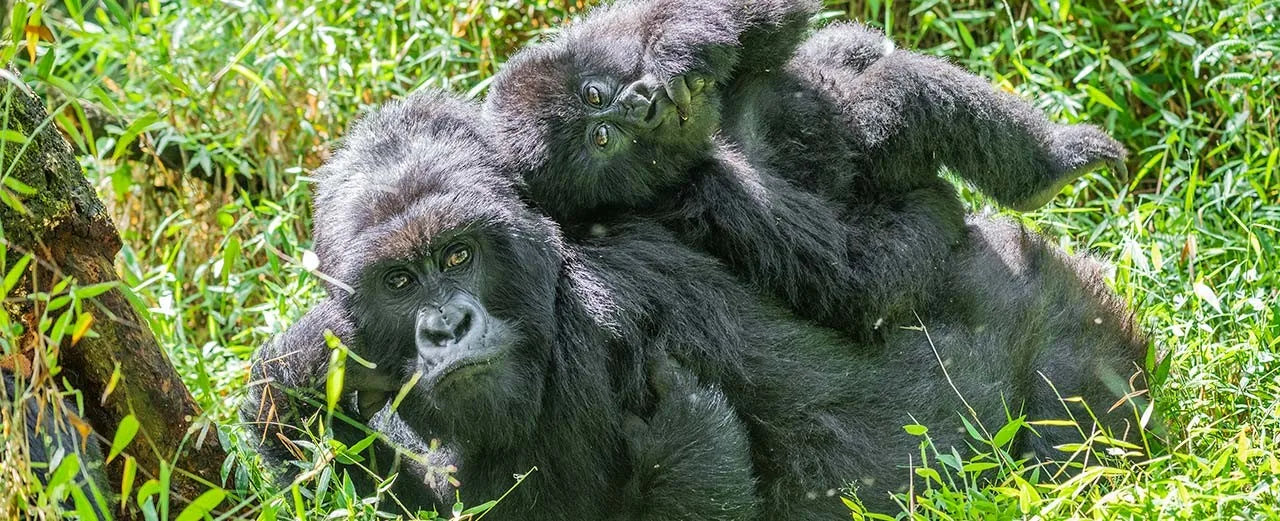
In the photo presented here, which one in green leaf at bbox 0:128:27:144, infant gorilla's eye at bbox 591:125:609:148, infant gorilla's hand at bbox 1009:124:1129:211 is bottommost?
infant gorilla's hand at bbox 1009:124:1129:211

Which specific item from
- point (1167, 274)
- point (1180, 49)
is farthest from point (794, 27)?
point (1180, 49)

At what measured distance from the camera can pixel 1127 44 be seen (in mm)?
5633

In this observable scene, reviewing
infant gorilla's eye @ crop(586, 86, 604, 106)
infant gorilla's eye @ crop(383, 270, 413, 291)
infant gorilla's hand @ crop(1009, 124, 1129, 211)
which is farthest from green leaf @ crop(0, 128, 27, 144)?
infant gorilla's hand @ crop(1009, 124, 1129, 211)

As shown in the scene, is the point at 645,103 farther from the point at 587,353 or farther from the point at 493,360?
the point at 493,360

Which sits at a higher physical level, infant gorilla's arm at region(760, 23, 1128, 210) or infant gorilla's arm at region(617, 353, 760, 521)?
infant gorilla's arm at region(760, 23, 1128, 210)

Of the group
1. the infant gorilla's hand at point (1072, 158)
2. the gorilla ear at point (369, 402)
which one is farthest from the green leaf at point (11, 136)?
the infant gorilla's hand at point (1072, 158)

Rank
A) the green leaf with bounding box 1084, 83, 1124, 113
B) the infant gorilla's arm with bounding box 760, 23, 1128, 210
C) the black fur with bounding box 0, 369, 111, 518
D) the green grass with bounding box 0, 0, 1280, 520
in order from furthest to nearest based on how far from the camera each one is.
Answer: the green leaf with bounding box 1084, 83, 1124, 113, the green grass with bounding box 0, 0, 1280, 520, the infant gorilla's arm with bounding box 760, 23, 1128, 210, the black fur with bounding box 0, 369, 111, 518

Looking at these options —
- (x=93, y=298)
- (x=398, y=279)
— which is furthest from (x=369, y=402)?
(x=93, y=298)

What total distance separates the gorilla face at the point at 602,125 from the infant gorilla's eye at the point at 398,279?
413mm

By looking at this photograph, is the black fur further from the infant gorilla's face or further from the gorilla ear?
the infant gorilla's face

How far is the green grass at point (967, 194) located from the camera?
4379 mm

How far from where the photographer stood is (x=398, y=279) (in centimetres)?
330

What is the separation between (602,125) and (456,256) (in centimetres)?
51

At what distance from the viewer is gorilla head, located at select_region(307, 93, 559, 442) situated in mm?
3176
